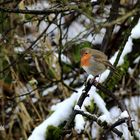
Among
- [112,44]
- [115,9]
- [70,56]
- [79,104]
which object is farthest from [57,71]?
[79,104]

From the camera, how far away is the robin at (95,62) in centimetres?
313

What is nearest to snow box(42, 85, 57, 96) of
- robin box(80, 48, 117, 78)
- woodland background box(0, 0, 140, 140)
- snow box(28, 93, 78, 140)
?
woodland background box(0, 0, 140, 140)

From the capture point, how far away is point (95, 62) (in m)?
3.18

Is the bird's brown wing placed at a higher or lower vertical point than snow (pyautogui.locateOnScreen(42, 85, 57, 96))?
higher

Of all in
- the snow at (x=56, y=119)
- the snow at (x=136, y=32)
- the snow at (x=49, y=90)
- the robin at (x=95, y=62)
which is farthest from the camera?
the snow at (x=49, y=90)

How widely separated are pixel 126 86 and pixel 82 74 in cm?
44

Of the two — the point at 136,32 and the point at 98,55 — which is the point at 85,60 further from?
the point at 136,32

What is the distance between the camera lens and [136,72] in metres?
4.59

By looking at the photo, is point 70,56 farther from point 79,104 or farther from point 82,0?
point 79,104

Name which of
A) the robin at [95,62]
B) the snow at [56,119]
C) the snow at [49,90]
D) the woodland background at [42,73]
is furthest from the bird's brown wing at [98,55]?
the snow at [49,90]

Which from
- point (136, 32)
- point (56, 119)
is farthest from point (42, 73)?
point (56, 119)

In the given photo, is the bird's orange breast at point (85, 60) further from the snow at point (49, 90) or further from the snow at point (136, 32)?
the snow at point (49, 90)

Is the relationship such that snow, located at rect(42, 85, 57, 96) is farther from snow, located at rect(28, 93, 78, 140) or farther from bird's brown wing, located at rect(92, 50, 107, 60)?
bird's brown wing, located at rect(92, 50, 107, 60)

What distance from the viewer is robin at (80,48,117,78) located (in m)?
3.13
